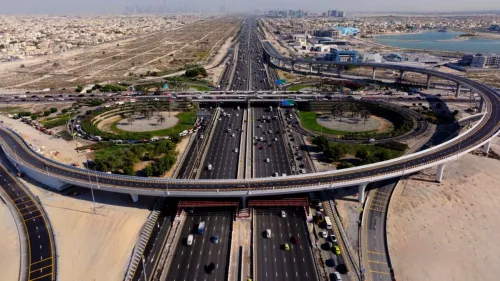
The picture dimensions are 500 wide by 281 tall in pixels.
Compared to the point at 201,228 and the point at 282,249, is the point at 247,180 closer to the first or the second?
the point at 201,228

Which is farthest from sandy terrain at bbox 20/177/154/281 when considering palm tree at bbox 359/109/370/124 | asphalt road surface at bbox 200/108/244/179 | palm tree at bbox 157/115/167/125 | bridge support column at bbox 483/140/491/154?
bridge support column at bbox 483/140/491/154

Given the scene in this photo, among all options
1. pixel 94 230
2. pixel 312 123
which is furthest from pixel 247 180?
pixel 312 123

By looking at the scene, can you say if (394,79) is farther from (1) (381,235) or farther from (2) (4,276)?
(2) (4,276)

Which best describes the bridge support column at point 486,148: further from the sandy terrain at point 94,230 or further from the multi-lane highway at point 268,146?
the sandy terrain at point 94,230

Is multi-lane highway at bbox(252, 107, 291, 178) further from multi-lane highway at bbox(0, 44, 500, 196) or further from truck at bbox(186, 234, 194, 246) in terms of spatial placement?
truck at bbox(186, 234, 194, 246)

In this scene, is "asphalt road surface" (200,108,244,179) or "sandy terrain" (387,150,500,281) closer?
"sandy terrain" (387,150,500,281)

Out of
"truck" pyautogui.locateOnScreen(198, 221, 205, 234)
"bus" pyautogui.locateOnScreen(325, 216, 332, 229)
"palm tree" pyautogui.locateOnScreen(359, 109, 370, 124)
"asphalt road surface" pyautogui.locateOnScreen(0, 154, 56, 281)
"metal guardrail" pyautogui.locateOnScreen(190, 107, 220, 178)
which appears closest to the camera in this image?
"asphalt road surface" pyautogui.locateOnScreen(0, 154, 56, 281)

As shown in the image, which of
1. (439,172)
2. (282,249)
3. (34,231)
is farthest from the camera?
(439,172)
